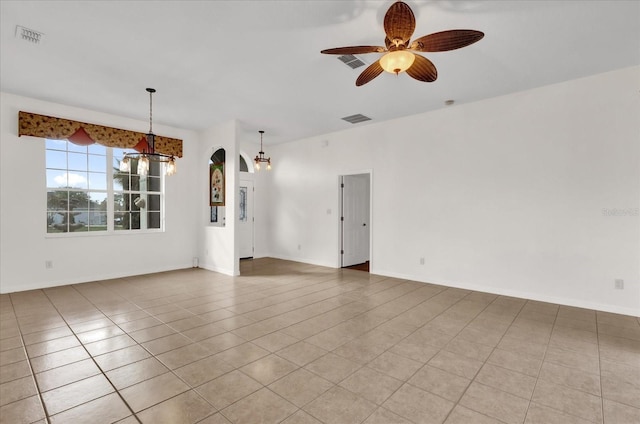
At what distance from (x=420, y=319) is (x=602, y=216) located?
278 cm

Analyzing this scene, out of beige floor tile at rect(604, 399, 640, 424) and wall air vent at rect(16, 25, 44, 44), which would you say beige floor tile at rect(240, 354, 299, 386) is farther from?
wall air vent at rect(16, 25, 44, 44)

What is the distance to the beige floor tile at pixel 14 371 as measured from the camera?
240 centimetres

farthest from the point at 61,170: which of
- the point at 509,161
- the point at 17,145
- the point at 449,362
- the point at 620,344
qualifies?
the point at 620,344

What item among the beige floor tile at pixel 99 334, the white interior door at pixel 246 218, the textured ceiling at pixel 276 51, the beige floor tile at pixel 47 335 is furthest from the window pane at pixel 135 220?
the beige floor tile at pixel 99 334

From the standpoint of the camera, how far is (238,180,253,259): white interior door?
8055mm

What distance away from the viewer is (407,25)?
2.26 metres

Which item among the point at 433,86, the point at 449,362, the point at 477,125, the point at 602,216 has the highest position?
the point at 433,86

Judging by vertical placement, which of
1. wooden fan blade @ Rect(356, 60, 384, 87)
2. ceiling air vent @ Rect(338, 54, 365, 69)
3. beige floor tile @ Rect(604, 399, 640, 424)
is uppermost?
ceiling air vent @ Rect(338, 54, 365, 69)

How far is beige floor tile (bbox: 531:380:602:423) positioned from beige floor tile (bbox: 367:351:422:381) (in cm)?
86

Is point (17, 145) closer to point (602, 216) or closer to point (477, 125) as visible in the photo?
point (477, 125)

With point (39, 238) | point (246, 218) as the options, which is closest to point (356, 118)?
point (246, 218)

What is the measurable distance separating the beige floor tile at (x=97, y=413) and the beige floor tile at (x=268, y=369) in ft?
2.84

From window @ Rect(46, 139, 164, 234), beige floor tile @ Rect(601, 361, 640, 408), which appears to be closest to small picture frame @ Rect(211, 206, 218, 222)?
window @ Rect(46, 139, 164, 234)

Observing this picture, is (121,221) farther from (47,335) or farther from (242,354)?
(242,354)
